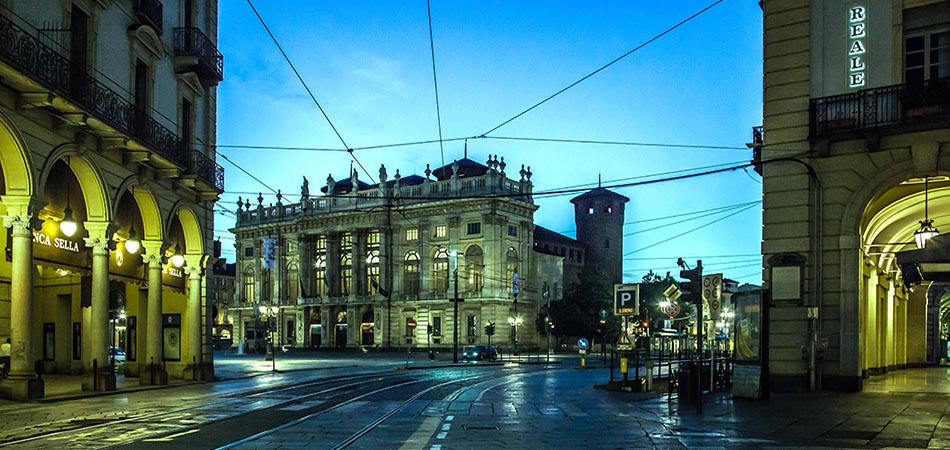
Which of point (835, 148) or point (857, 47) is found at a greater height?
point (857, 47)

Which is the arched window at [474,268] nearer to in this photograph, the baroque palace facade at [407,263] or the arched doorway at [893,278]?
the baroque palace facade at [407,263]

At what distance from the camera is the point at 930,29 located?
21.0 m

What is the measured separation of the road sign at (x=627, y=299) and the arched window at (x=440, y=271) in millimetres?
65924

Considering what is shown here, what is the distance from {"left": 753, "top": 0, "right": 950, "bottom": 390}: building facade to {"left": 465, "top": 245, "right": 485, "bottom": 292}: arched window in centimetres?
6613

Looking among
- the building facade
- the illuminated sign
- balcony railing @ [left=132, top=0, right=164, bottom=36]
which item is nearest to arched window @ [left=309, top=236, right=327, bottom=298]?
balcony railing @ [left=132, top=0, right=164, bottom=36]

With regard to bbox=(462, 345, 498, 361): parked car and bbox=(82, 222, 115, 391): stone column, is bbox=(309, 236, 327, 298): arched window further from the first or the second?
bbox=(82, 222, 115, 391): stone column

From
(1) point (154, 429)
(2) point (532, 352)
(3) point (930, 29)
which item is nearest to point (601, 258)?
(2) point (532, 352)

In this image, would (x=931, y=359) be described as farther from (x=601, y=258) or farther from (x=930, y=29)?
(x=601, y=258)

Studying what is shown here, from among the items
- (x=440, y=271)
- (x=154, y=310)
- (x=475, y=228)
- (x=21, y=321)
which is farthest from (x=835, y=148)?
(x=440, y=271)

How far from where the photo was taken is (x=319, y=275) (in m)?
103

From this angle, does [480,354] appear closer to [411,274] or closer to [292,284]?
[411,274]

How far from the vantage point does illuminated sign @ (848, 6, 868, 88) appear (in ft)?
70.4

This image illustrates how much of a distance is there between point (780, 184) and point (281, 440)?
1452cm

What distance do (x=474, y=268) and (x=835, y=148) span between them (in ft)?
226
